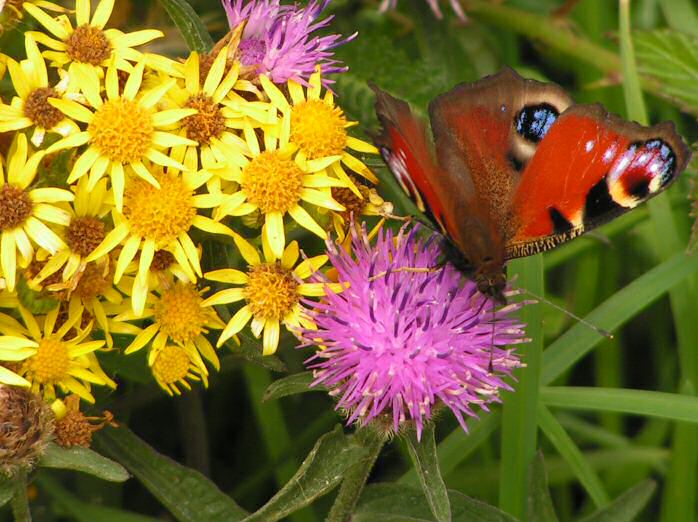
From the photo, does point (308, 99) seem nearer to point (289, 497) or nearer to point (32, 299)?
point (32, 299)

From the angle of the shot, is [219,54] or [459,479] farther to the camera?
[459,479]

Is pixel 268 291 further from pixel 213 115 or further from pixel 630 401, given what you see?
pixel 630 401

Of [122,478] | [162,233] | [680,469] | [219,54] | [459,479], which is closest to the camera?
[122,478]

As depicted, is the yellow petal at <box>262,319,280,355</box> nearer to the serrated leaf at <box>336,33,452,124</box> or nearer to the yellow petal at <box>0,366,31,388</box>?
the yellow petal at <box>0,366,31,388</box>

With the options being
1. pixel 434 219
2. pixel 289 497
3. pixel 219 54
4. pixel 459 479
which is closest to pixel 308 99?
pixel 219 54

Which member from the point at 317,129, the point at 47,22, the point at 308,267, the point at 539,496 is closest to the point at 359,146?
the point at 317,129

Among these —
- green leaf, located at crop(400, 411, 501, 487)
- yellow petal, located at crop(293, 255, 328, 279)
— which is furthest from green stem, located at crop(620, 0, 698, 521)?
yellow petal, located at crop(293, 255, 328, 279)

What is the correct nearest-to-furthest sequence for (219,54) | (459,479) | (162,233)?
(162,233) → (219,54) → (459,479)

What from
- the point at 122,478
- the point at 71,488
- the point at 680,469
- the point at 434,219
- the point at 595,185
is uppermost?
the point at 595,185
